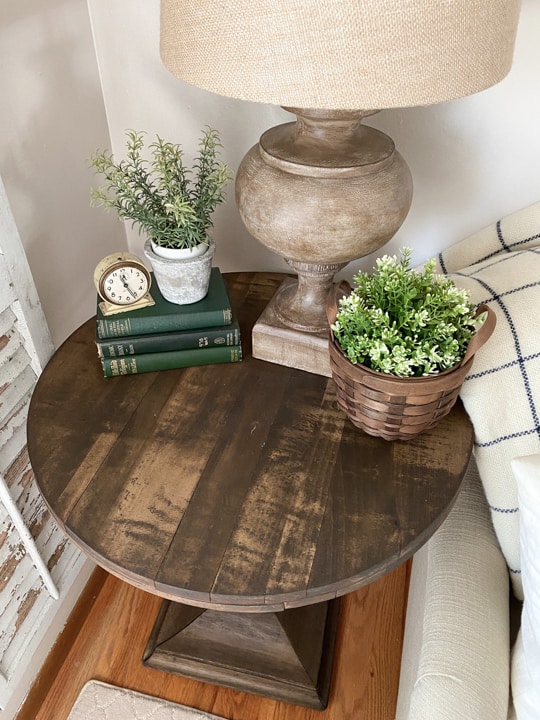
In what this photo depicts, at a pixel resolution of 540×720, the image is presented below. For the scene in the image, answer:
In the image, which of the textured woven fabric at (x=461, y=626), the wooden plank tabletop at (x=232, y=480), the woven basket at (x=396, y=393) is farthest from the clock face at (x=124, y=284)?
the textured woven fabric at (x=461, y=626)

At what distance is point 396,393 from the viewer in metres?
0.67

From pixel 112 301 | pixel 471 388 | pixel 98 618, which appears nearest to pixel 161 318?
pixel 112 301

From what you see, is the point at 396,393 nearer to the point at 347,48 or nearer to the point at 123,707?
the point at 347,48

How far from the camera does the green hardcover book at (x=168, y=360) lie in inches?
34.3

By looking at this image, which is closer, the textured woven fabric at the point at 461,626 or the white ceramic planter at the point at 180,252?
the textured woven fabric at the point at 461,626

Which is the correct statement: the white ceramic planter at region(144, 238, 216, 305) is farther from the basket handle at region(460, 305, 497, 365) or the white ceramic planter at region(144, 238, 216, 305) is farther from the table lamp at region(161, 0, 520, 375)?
the basket handle at region(460, 305, 497, 365)

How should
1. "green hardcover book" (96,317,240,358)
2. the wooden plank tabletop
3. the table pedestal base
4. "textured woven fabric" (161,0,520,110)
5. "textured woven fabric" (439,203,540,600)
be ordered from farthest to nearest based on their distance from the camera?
the table pedestal base, "green hardcover book" (96,317,240,358), "textured woven fabric" (439,203,540,600), the wooden plank tabletop, "textured woven fabric" (161,0,520,110)

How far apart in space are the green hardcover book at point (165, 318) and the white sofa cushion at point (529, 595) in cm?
47

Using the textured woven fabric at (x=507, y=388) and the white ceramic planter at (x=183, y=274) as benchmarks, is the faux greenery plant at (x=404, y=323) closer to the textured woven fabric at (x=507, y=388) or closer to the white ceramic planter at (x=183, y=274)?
the textured woven fabric at (x=507, y=388)

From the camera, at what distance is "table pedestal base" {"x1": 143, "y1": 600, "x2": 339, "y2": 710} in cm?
103

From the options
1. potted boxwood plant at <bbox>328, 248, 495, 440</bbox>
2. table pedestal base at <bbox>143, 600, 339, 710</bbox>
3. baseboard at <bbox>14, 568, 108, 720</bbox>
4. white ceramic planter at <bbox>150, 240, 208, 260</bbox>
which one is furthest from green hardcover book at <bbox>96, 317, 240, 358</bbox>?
baseboard at <bbox>14, 568, 108, 720</bbox>

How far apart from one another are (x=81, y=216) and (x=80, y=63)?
27 centimetres

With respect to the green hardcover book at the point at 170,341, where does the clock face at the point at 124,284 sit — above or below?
above

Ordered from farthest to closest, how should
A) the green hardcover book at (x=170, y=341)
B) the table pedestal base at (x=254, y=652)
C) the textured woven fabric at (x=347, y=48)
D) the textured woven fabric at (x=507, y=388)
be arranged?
1. the table pedestal base at (x=254, y=652)
2. the green hardcover book at (x=170, y=341)
3. the textured woven fabric at (x=507, y=388)
4. the textured woven fabric at (x=347, y=48)
